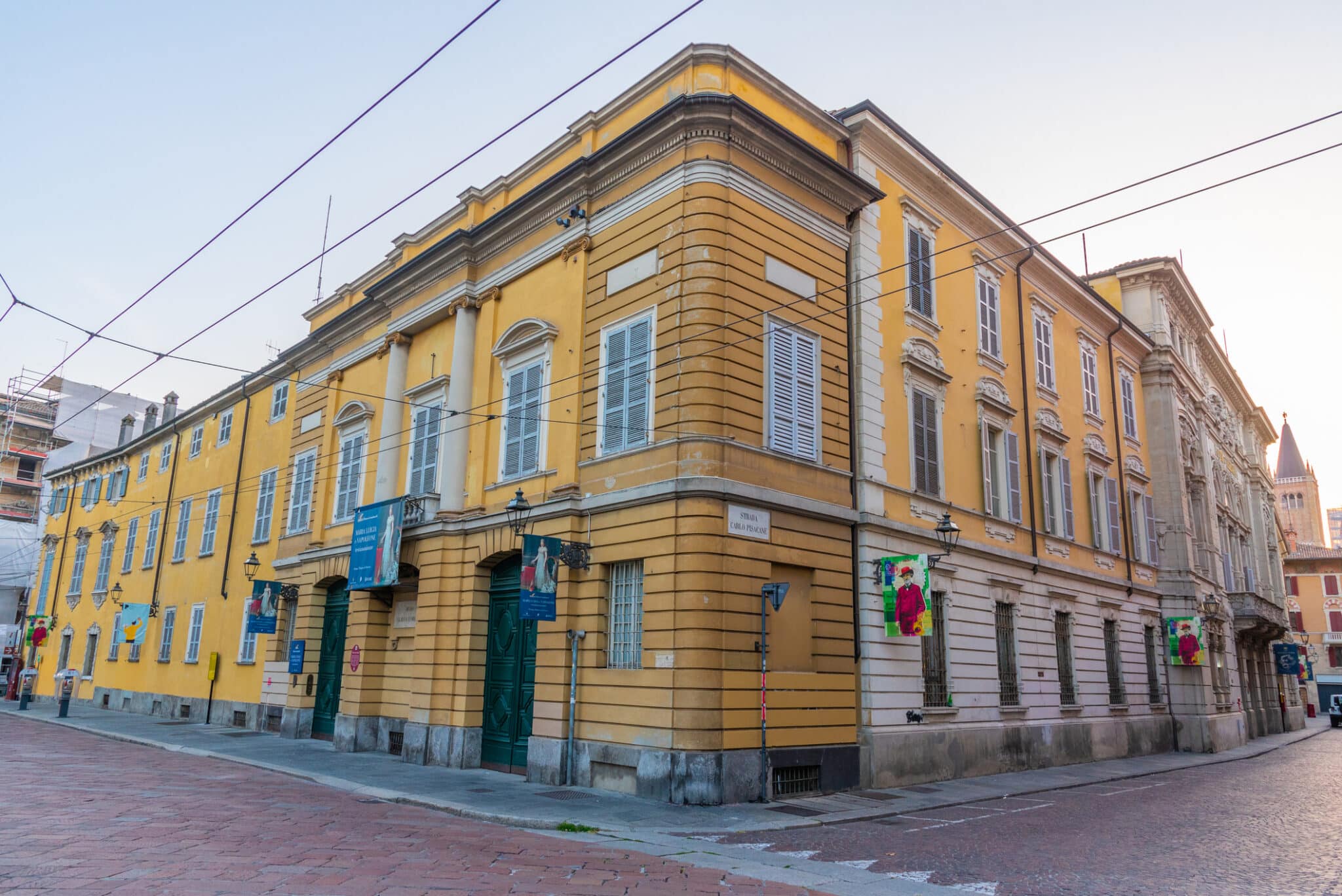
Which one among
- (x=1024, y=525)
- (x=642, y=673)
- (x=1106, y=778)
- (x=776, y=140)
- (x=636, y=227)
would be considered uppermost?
(x=776, y=140)

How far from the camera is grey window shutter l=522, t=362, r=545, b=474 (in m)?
16.5

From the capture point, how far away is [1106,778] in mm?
17688

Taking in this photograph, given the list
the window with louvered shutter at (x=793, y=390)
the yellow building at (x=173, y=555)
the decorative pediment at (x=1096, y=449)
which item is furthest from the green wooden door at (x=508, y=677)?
the decorative pediment at (x=1096, y=449)

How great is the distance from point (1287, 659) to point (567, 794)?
39.1 metres

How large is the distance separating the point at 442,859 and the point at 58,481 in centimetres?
4232

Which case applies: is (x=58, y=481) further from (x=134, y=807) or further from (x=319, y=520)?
(x=134, y=807)

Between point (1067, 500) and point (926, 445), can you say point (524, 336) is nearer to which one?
point (926, 445)

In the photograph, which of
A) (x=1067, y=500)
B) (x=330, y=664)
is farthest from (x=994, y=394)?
(x=330, y=664)

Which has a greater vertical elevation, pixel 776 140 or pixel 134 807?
pixel 776 140

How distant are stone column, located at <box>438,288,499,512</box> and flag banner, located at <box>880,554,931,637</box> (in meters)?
8.25

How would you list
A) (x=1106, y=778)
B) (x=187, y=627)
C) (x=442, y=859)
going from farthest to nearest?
(x=187, y=627)
(x=1106, y=778)
(x=442, y=859)

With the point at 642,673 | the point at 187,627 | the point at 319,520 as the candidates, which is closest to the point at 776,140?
the point at 642,673

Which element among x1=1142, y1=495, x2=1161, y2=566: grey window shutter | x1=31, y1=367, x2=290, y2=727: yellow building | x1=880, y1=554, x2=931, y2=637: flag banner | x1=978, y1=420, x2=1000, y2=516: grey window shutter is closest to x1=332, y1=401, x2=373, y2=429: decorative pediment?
x1=31, y1=367, x2=290, y2=727: yellow building

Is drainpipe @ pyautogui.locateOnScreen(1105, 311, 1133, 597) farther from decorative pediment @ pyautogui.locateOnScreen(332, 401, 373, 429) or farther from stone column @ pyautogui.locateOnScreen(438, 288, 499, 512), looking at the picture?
decorative pediment @ pyautogui.locateOnScreen(332, 401, 373, 429)
